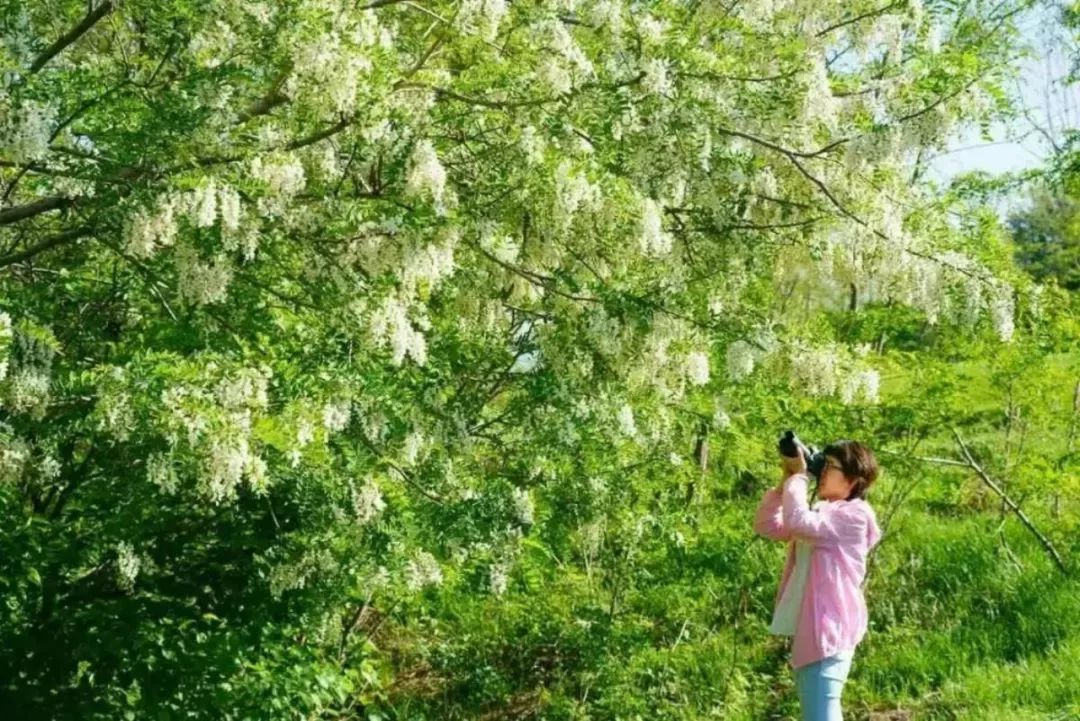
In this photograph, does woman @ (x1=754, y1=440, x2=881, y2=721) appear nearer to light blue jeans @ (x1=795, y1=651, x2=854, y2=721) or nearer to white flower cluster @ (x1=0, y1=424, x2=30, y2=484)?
light blue jeans @ (x1=795, y1=651, x2=854, y2=721)

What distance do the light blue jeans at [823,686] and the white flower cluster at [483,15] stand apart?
2657 mm

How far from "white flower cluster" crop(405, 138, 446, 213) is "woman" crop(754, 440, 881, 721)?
1588 mm

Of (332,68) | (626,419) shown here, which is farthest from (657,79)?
(626,419)

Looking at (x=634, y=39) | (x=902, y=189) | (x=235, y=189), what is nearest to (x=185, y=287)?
(x=235, y=189)

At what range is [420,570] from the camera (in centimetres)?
534

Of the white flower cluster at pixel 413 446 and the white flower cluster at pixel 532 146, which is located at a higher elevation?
the white flower cluster at pixel 532 146

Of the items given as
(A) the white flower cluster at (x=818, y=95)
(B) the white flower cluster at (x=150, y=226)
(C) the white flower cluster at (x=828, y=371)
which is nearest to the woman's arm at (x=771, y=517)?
(C) the white flower cluster at (x=828, y=371)

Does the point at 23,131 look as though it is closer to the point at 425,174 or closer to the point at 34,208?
the point at 34,208

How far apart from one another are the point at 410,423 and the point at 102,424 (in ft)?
4.73

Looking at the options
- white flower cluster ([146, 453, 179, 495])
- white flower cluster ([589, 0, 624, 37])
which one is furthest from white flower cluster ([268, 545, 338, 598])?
white flower cluster ([589, 0, 624, 37])

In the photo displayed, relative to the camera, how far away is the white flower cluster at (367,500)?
472cm

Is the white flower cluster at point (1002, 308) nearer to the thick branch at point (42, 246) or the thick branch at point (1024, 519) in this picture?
the thick branch at point (1024, 519)

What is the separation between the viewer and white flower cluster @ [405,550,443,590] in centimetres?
529

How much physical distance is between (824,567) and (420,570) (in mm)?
2057
